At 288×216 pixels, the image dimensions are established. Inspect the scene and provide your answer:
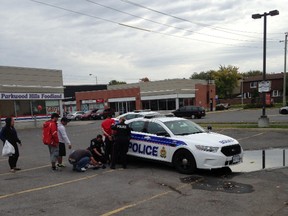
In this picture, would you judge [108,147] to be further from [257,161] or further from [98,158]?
[257,161]

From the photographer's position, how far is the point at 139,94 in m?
62.4

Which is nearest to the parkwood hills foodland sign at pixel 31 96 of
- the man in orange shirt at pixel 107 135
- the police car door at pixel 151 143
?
the man in orange shirt at pixel 107 135

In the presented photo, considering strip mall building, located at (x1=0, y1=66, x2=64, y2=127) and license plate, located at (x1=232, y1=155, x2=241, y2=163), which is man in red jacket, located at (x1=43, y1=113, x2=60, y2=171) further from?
strip mall building, located at (x1=0, y1=66, x2=64, y2=127)

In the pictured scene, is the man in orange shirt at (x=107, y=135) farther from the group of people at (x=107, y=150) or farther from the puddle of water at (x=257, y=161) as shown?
the puddle of water at (x=257, y=161)

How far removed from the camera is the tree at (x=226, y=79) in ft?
306

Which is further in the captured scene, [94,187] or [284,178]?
[284,178]

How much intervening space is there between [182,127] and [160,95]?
48262mm

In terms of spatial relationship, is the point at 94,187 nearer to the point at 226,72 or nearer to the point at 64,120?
the point at 64,120

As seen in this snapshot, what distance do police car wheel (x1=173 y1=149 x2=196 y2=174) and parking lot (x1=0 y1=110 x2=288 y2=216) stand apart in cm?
19

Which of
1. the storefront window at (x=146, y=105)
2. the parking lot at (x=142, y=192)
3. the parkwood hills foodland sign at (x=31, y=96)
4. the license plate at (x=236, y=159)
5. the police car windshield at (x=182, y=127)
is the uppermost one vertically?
the parkwood hills foodland sign at (x=31, y=96)

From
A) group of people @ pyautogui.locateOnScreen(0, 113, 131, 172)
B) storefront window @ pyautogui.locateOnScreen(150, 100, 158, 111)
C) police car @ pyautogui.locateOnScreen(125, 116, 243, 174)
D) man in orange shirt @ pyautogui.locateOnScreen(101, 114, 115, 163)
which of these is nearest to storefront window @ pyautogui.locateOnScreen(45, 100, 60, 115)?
storefront window @ pyautogui.locateOnScreen(150, 100, 158, 111)

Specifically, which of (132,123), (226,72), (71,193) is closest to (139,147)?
(132,123)

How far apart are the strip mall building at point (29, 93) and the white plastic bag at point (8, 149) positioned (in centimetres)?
2454

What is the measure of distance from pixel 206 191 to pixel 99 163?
423 centimetres
